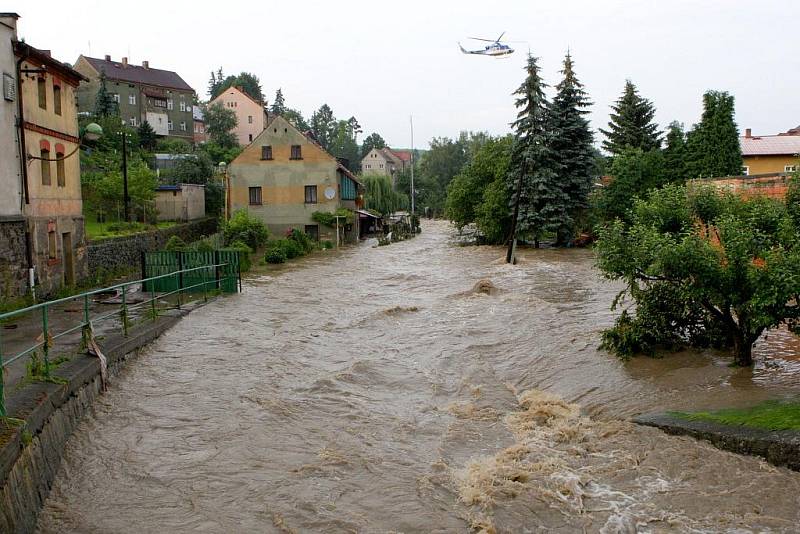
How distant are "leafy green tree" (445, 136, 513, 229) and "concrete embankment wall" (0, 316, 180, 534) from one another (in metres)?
38.4

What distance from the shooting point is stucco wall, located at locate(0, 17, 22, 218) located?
18922 mm

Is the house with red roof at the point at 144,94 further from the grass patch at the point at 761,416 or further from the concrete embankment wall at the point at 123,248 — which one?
the grass patch at the point at 761,416

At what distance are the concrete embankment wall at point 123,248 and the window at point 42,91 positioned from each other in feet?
18.1

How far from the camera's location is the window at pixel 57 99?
902 inches

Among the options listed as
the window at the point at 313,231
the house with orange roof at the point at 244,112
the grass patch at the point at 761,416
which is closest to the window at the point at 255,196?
the window at the point at 313,231

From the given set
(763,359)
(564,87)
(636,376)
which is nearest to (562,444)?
(636,376)

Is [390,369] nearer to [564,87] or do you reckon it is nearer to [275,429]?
[275,429]

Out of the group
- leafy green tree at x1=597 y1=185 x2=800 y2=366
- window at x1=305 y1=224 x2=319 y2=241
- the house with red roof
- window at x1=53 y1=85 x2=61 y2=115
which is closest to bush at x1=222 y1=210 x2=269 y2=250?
window at x1=305 y1=224 x2=319 y2=241

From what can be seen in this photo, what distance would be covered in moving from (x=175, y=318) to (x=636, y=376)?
10.9 m

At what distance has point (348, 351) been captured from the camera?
1583cm

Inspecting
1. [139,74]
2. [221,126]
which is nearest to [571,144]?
[221,126]

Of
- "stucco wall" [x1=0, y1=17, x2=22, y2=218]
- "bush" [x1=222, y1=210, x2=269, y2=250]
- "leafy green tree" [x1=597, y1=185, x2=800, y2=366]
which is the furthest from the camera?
"bush" [x1=222, y1=210, x2=269, y2=250]

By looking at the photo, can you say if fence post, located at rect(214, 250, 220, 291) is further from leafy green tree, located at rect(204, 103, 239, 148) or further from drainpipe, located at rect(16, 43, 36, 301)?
leafy green tree, located at rect(204, 103, 239, 148)

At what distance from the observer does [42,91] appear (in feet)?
71.5
